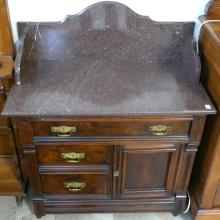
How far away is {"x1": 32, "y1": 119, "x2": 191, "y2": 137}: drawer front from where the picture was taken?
1349 millimetres

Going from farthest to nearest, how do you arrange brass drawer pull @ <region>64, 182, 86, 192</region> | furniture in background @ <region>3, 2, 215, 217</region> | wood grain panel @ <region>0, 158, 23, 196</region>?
wood grain panel @ <region>0, 158, 23, 196</region> < brass drawer pull @ <region>64, 182, 86, 192</region> < furniture in background @ <region>3, 2, 215, 217</region>

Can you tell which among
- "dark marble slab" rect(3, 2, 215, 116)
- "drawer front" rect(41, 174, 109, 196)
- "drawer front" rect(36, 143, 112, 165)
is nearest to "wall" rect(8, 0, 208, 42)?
"dark marble slab" rect(3, 2, 215, 116)

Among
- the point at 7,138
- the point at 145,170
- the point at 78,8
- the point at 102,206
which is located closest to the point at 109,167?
the point at 145,170

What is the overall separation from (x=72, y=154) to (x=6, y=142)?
0.42m

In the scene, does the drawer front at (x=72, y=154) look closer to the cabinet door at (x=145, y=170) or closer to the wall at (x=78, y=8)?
the cabinet door at (x=145, y=170)

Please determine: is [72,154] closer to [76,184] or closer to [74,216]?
[76,184]

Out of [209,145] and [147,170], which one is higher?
[209,145]

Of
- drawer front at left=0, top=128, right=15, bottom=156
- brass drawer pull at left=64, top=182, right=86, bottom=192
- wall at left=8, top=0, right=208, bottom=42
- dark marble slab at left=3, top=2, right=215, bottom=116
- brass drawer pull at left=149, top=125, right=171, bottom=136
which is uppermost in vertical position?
wall at left=8, top=0, right=208, bottom=42

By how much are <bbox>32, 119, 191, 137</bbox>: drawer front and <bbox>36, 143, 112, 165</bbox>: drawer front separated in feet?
0.26

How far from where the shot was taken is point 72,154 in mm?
1458

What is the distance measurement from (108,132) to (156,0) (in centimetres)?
69

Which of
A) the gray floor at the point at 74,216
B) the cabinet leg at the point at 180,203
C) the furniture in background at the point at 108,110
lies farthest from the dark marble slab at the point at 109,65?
the gray floor at the point at 74,216

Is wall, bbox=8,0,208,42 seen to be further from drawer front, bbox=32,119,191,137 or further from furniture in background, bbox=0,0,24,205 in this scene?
drawer front, bbox=32,119,191,137

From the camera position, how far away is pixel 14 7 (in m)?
1.53
